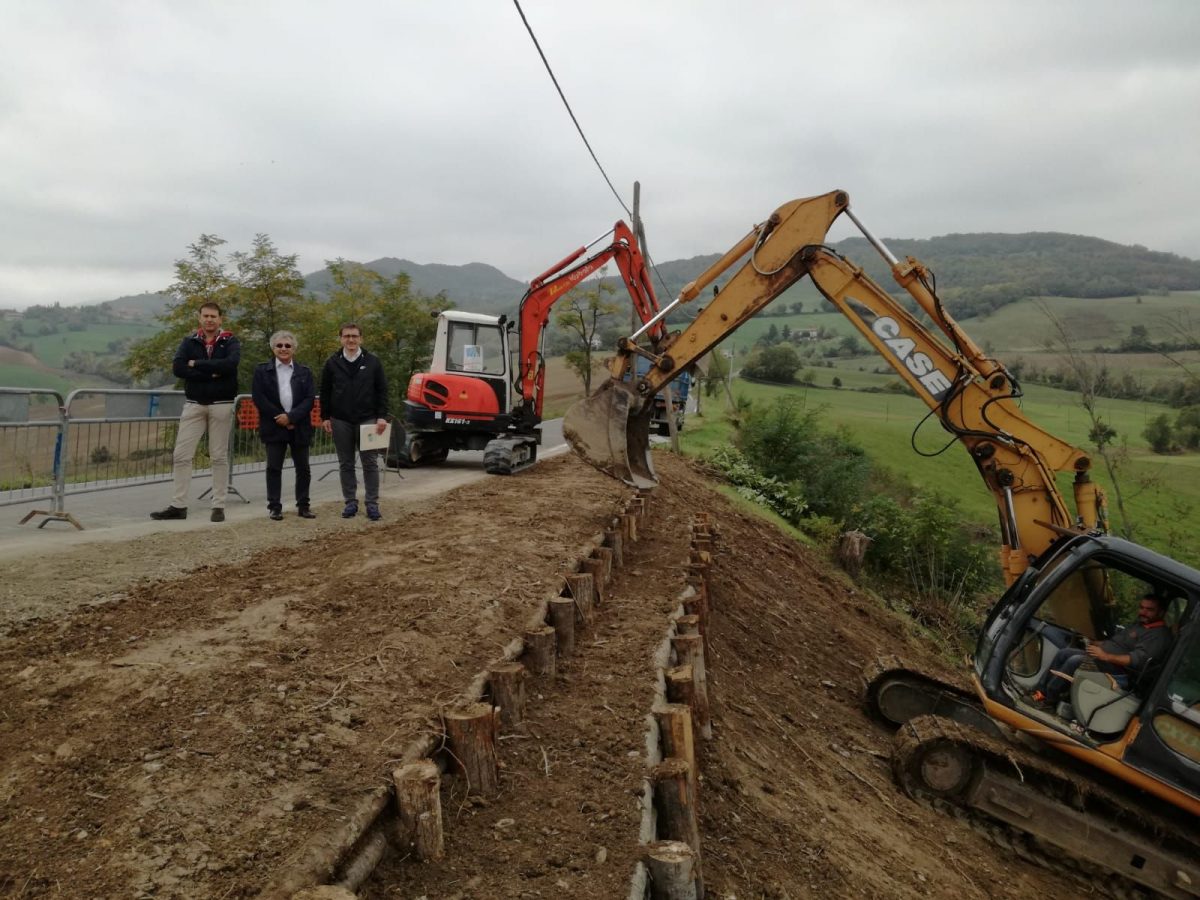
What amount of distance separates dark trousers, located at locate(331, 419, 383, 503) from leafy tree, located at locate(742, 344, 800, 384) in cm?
5066

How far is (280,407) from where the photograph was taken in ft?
24.1

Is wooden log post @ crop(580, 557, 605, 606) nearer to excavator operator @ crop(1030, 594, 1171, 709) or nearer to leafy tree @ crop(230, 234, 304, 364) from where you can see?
excavator operator @ crop(1030, 594, 1171, 709)

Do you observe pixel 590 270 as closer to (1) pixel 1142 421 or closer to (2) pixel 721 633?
(2) pixel 721 633

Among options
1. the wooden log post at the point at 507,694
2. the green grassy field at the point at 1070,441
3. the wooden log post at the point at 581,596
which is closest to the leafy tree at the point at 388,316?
the green grassy field at the point at 1070,441

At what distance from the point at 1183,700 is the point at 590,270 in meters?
8.88

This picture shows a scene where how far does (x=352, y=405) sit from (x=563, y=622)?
3.99 m

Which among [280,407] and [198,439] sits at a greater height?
[280,407]

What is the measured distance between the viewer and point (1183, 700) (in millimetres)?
4695

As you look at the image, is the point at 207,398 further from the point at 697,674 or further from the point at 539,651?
the point at 697,674

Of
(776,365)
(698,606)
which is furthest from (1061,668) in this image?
(776,365)

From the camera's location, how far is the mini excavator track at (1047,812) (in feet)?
16.3

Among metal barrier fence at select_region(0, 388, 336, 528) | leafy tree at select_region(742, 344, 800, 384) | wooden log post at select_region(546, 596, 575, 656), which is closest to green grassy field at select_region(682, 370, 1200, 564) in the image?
leafy tree at select_region(742, 344, 800, 384)

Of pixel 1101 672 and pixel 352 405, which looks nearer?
pixel 1101 672

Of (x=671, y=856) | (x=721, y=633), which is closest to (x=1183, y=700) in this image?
(x=721, y=633)
